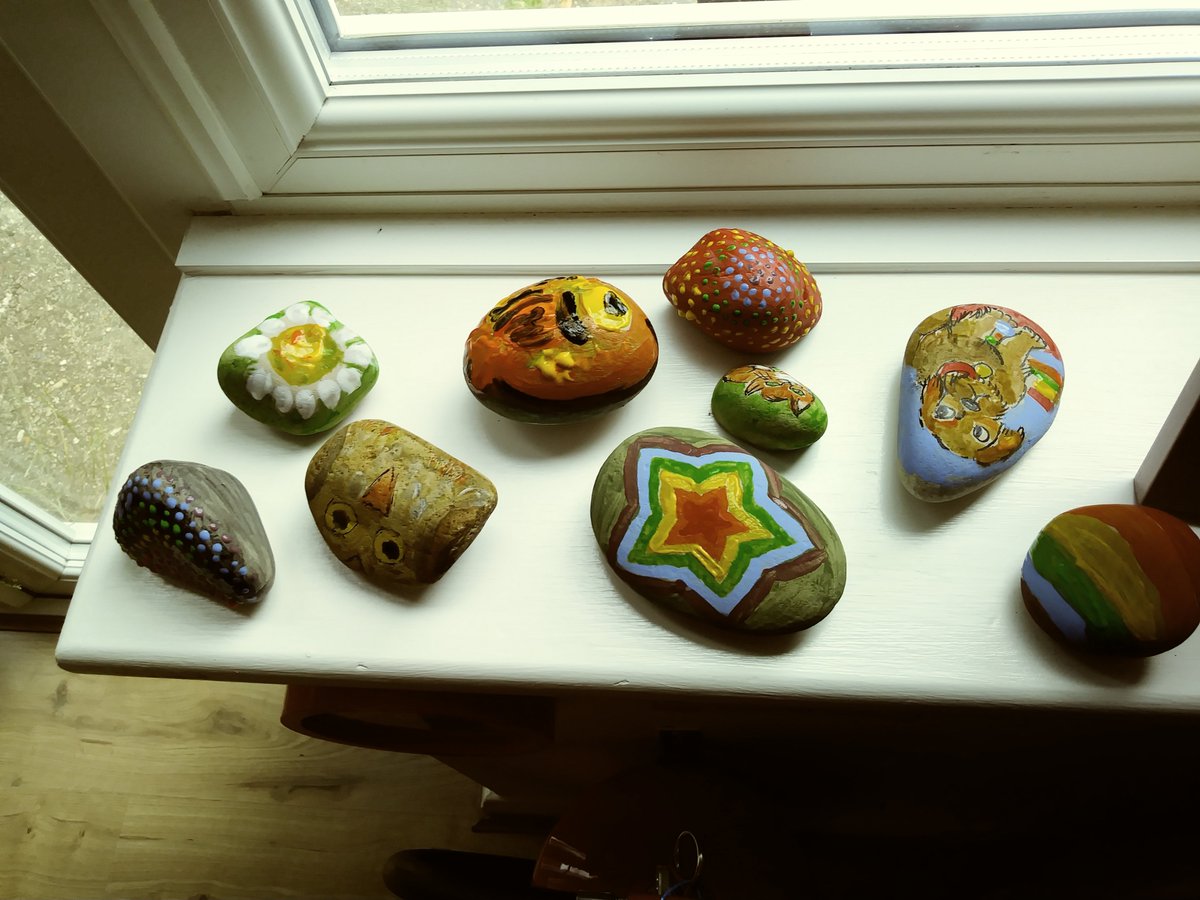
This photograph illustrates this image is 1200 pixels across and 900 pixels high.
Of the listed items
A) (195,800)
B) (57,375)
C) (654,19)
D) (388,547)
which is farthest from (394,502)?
(195,800)

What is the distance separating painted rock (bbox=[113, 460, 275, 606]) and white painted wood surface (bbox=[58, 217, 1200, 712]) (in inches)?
0.8

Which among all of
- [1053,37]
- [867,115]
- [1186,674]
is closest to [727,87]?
[867,115]

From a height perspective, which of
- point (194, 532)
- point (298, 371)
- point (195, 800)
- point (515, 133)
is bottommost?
point (195, 800)

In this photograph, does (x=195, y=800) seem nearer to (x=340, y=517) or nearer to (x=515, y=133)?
(x=340, y=517)

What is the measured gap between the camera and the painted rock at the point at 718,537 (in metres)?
0.45

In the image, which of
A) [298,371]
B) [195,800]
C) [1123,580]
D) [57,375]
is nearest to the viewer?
[1123,580]

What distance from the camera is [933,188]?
59cm

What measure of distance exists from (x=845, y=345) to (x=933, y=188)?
13cm

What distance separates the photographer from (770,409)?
1.61 feet

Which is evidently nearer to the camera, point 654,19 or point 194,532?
point 194,532

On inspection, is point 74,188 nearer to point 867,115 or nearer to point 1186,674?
point 867,115

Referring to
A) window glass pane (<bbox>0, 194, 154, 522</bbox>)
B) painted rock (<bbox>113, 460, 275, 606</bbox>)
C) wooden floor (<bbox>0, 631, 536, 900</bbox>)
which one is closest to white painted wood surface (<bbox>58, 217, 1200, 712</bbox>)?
painted rock (<bbox>113, 460, 275, 606</bbox>)

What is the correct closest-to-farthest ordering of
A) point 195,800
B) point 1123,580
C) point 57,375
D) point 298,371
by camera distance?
point 1123,580
point 298,371
point 57,375
point 195,800

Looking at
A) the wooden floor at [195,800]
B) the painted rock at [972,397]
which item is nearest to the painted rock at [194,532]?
the painted rock at [972,397]
